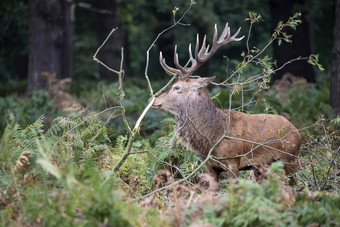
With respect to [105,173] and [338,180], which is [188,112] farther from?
[338,180]

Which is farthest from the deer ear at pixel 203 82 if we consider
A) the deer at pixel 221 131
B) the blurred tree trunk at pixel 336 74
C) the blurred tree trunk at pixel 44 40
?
the blurred tree trunk at pixel 44 40

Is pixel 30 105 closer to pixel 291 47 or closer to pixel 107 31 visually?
pixel 291 47

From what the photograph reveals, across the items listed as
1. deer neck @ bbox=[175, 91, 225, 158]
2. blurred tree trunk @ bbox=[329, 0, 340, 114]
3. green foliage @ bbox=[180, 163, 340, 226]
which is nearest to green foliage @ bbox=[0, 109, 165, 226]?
green foliage @ bbox=[180, 163, 340, 226]

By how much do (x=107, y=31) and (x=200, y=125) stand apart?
12812mm

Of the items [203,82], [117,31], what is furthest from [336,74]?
[117,31]

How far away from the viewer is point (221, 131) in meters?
5.61

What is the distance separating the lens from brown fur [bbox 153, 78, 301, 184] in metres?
5.43

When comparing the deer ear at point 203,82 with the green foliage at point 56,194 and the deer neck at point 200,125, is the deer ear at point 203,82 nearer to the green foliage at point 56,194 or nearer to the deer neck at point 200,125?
the deer neck at point 200,125

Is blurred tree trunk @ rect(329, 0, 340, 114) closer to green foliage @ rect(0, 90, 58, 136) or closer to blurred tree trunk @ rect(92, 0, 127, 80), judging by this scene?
green foliage @ rect(0, 90, 58, 136)

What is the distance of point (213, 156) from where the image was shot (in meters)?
5.13

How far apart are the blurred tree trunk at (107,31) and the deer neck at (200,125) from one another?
35.2 feet

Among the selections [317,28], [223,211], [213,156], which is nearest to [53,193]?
[223,211]

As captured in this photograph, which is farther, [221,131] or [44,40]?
[44,40]

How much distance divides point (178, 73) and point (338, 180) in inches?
93.1
